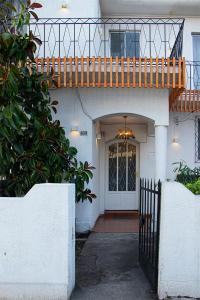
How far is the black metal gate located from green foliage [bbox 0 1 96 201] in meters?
2.08

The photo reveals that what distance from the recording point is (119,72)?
852cm

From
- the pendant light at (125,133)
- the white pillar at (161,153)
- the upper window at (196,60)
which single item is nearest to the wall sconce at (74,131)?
the white pillar at (161,153)

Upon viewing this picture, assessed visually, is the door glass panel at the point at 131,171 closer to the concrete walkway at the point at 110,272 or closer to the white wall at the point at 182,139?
the white wall at the point at 182,139

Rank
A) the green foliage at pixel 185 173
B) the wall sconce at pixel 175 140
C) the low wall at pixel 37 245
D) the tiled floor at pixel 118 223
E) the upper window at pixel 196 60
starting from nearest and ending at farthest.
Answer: the low wall at pixel 37 245
the tiled floor at pixel 118 223
the green foliage at pixel 185 173
the wall sconce at pixel 175 140
the upper window at pixel 196 60

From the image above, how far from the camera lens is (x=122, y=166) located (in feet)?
42.7

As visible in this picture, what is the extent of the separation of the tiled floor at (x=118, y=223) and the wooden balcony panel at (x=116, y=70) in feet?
12.6

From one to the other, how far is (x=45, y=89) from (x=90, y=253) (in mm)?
3536

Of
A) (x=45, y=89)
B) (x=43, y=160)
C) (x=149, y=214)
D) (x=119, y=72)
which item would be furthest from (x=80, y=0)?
(x=149, y=214)

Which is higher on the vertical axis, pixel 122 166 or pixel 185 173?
pixel 122 166

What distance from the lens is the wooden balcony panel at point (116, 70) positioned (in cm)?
843

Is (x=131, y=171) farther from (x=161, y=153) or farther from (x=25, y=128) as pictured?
(x=25, y=128)

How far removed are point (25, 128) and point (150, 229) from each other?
3055 mm

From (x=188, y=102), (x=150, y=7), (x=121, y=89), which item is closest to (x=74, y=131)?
(x=121, y=89)

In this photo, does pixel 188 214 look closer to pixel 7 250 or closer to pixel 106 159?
pixel 7 250
